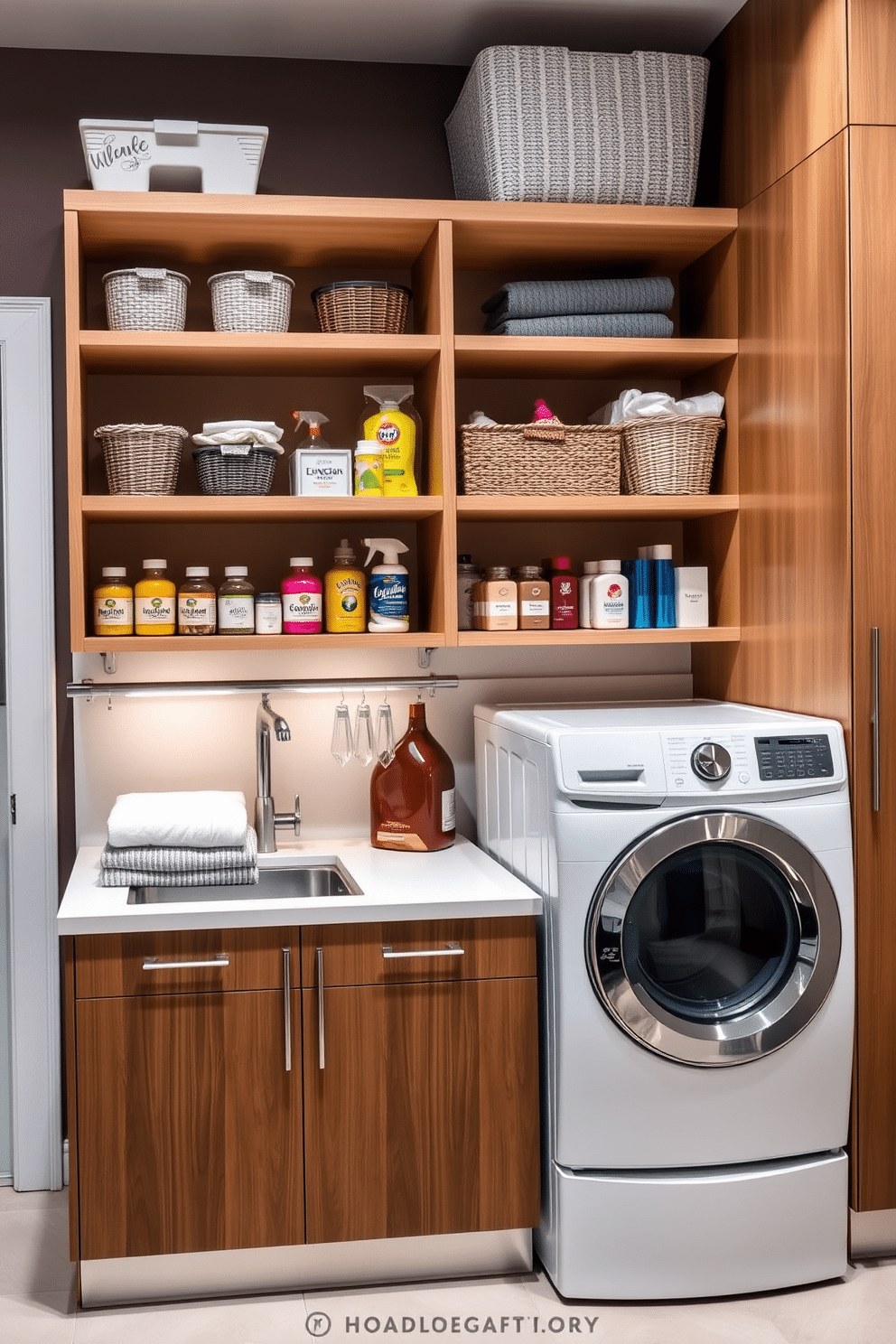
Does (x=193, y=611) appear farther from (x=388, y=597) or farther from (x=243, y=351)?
(x=243, y=351)

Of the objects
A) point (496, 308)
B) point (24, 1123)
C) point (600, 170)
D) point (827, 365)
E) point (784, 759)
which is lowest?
point (24, 1123)

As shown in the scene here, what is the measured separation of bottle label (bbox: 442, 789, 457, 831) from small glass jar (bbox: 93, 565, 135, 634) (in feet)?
2.48

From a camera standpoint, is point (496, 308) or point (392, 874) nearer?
point (392, 874)

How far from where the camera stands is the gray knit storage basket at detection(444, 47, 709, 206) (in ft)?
8.16

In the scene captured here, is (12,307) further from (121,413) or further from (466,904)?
(466,904)

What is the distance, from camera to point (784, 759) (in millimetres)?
2203

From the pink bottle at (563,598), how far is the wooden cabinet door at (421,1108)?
81cm

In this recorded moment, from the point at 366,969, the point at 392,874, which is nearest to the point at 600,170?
the point at 392,874

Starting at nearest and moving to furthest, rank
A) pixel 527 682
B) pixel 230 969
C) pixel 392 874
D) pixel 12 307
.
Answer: pixel 230 969, pixel 392 874, pixel 12 307, pixel 527 682

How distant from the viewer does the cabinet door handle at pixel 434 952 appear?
2.18m

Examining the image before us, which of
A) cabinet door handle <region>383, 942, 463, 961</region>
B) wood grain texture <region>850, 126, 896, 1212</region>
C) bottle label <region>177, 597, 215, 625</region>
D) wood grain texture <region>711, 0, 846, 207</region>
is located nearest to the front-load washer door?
wood grain texture <region>850, 126, 896, 1212</region>

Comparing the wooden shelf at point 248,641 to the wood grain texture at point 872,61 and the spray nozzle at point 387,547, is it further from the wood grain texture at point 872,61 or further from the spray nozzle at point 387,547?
the wood grain texture at point 872,61

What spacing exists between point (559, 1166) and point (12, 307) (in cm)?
211

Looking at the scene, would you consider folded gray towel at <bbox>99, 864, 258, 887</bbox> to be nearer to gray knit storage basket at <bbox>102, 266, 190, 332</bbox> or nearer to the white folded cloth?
gray knit storage basket at <bbox>102, 266, 190, 332</bbox>
